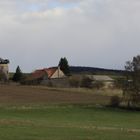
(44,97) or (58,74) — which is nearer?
(44,97)

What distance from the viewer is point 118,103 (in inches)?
3718

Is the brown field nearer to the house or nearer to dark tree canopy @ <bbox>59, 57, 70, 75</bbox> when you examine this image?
the house

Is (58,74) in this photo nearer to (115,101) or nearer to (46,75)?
(46,75)

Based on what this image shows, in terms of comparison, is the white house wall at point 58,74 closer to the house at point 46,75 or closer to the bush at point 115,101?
the house at point 46,75

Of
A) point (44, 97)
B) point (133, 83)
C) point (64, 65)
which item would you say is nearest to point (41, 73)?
point (64, 65)

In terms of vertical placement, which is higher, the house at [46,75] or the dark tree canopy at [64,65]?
the dark tree canopy at [64,65]

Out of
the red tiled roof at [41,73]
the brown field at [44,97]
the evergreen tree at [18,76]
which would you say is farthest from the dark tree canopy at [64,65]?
the brown field at [44,97]

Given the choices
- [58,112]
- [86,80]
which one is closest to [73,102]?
[58,112]

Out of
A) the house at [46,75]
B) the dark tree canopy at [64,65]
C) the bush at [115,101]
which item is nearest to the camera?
the bush at [115,101]

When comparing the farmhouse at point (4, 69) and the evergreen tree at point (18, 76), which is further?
the farmhouse at point (4, 69)

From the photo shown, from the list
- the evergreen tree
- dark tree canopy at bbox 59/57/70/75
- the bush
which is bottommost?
the bush

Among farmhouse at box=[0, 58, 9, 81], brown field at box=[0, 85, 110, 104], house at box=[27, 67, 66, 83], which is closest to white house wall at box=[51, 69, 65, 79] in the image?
house at box=[27, 67, 66, 83]

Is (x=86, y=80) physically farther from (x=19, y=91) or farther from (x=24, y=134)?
(x=24, y=134)

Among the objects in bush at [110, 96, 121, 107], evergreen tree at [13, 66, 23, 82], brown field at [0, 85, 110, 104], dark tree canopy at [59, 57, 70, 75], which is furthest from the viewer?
dark tree canopy at [59, 57, 70, 75]
